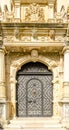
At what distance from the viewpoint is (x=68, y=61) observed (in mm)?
8188

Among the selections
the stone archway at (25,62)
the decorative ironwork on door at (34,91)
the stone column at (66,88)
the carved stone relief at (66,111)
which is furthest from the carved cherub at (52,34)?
the carved stone relief at (66,111)

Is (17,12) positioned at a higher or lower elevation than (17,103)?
higher

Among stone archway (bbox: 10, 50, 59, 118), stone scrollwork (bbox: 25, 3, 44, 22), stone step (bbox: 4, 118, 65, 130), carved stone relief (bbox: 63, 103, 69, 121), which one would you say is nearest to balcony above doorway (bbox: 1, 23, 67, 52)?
stone archway (bbox: 10, 50, 59, 118)

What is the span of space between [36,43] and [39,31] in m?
0.42

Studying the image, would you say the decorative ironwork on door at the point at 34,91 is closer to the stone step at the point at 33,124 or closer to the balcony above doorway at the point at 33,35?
A: the stone step at the point at 33,124

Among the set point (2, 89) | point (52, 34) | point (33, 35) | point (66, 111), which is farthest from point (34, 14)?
point (66, 111)

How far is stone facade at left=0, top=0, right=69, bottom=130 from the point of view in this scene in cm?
812

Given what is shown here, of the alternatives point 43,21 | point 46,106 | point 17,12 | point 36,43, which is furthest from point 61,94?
point 17,12

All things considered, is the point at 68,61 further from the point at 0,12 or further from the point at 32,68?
the point at 0,12

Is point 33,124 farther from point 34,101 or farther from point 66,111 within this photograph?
point 66,111

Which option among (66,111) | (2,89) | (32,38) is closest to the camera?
(66,111)

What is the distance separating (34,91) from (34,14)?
280 cm

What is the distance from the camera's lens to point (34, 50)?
864cm

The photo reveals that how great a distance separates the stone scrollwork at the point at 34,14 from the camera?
8734 millimetres
